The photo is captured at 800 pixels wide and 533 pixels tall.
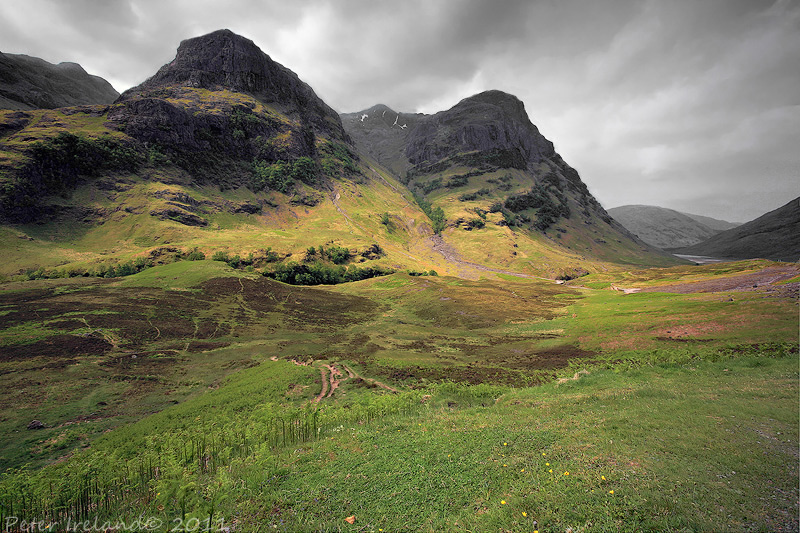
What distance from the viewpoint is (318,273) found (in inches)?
4183

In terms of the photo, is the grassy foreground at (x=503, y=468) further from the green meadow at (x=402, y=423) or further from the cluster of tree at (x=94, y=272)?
the cluster of tree at (x=94, y=272)

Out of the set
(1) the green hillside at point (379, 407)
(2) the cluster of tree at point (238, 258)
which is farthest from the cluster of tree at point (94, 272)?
(2) the cluster of tree at point (238, 258)

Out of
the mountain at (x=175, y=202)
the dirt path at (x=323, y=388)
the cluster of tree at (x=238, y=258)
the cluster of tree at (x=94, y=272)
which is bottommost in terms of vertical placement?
the dirt path at (x=323, y=388)

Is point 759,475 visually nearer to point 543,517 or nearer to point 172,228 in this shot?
point 543,517

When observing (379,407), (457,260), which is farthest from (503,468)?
(457,260)

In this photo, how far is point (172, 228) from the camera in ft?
373

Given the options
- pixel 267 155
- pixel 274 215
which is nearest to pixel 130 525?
pixel 274 215

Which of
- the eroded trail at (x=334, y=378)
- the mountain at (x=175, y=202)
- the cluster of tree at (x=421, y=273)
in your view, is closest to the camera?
the eroded trail at (x=334, y=378)

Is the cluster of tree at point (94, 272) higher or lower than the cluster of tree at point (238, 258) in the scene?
lower

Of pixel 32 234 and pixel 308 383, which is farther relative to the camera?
pixel 32 234

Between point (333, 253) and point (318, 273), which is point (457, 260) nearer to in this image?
point (333, 253)

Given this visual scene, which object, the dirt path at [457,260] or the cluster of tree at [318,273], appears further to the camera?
the dirt path at [457,260]

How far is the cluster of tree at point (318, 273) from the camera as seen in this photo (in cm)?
9862

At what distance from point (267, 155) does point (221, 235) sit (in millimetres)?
101060
